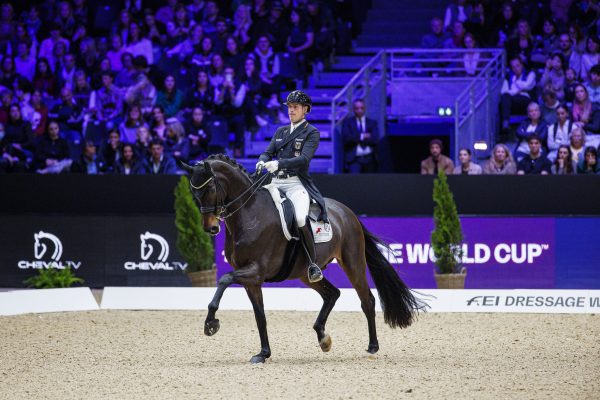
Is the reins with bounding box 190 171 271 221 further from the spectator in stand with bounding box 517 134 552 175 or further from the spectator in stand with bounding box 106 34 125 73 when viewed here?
the spectator in stand with bounding box 106 34 125 73

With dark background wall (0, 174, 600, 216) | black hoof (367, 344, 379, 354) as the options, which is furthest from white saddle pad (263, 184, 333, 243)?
dark background wall (0, 174, 600, 216)

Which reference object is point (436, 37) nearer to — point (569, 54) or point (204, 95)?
point (569, 54)

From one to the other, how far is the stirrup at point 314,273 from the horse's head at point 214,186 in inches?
30.5

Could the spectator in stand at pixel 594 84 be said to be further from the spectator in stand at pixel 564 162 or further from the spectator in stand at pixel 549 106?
the spectator in stand at pixel 564 162

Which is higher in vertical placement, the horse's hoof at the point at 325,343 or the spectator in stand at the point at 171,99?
the spectator in stand at the point at 171,99

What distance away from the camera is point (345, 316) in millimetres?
10125

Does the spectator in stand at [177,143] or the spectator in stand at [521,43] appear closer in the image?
the spectator in stand at [177,143]

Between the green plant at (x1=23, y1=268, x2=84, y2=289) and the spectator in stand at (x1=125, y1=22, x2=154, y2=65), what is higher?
the spectator in stand at (x1=125, y1=22, x2=154, y2=65)

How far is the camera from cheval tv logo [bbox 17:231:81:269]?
1227 cm

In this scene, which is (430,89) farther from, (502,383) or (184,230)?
(502,383)

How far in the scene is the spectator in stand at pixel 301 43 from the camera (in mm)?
14992

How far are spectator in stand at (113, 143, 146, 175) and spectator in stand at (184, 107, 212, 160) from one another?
2.52ft

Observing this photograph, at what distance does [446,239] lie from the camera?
11094 mm

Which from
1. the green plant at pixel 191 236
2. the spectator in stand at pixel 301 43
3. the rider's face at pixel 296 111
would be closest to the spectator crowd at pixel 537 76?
the spectator in stand at pixel 301 43
